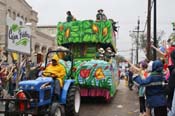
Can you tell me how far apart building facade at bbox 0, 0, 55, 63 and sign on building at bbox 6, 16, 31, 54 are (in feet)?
44.3

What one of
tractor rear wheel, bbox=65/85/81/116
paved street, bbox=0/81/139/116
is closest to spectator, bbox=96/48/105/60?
paved street, bbox=0/81/139/116

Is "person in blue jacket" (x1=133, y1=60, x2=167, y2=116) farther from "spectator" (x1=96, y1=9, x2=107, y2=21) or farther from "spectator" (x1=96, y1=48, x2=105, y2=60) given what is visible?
"spectator" (x1=96, y1=9, x2=107, y2=21)

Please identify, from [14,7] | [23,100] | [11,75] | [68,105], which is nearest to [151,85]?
[23,100]

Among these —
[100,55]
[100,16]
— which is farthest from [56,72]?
[100,16]

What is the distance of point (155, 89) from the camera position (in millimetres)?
7438

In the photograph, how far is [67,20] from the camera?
16.9 meters

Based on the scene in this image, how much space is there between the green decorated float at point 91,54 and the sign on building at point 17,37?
2.00 meters

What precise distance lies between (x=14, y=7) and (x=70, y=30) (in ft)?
55.2

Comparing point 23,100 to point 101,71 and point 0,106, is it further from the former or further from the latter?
point 101,71

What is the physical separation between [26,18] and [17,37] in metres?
23.6

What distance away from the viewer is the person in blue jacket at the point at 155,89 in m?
7.35

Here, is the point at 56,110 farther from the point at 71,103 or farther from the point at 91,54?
the point at 91,54

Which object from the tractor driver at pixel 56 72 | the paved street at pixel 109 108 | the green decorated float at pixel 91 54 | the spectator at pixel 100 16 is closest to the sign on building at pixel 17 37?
the green decorated float at pixel 91 54

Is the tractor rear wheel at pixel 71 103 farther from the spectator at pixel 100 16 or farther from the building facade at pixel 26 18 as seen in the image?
the building facade at pixel 26 18
